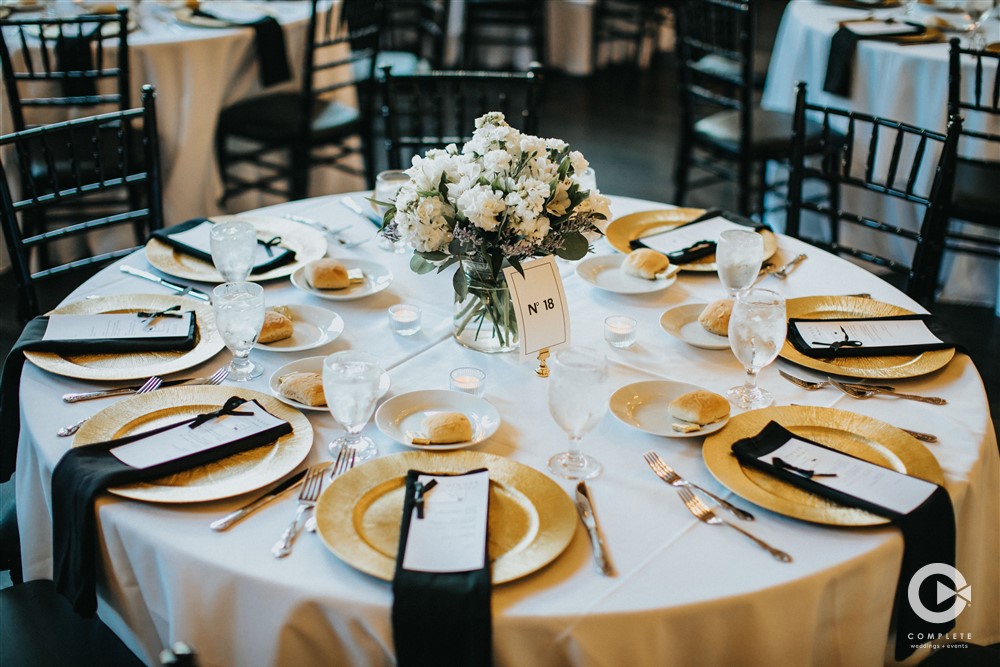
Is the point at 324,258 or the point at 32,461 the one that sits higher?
the point at 324,258

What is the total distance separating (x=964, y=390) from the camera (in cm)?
149

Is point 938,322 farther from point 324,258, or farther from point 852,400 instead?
point 324,258

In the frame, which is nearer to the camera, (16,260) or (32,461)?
(32,461)

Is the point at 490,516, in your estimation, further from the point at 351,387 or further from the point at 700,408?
the point at 700,408

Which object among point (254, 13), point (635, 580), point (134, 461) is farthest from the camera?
point (254, 13)

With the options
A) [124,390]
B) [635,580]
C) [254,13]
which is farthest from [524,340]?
[254,13]

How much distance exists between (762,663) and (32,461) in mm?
1085

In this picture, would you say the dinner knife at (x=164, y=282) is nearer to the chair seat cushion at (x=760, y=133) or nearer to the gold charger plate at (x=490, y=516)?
the gold charger plate at (x=490, y=516)

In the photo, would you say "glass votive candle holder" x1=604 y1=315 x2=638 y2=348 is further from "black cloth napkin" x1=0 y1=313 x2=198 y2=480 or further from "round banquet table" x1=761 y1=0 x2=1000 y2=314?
"round banquet table" x1=761 y1=0 x2=1000 y2=314

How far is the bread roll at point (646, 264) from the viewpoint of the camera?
1884 millimetres

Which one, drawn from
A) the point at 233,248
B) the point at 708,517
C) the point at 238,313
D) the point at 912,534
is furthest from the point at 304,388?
the point at 912,534

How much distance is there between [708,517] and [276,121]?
9.95ft

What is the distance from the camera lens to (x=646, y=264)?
6.19ft

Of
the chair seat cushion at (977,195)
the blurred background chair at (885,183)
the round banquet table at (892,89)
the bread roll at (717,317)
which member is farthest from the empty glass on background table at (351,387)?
the round banquet table at (892,89)
